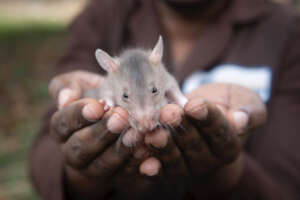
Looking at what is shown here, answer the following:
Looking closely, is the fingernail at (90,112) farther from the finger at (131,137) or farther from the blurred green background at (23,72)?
the blurred green background at (23,72)

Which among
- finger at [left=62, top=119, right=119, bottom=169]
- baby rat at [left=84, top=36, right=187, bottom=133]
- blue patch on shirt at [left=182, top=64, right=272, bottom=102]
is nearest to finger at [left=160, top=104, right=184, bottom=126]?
baby rat at [left=84, top=36, right=187, bottom=133]

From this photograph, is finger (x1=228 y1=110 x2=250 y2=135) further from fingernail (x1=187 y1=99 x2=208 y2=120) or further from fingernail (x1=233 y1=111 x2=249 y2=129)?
fingernail (x1=187 y1=99 x2=208 y2=120)

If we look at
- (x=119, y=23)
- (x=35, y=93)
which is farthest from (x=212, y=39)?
(x=35, y=93)

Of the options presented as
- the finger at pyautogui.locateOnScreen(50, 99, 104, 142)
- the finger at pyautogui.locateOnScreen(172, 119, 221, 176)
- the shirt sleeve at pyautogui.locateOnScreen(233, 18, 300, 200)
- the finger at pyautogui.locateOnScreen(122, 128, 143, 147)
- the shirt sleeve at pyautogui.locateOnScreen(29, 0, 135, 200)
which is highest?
the shirt sleeve at pyautogui.locateOnScreen(29, 0, 135, 200)

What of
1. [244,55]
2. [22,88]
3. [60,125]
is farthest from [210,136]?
[22,88]

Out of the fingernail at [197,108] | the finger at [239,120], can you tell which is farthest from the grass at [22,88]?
the fingernail at [197,108]
